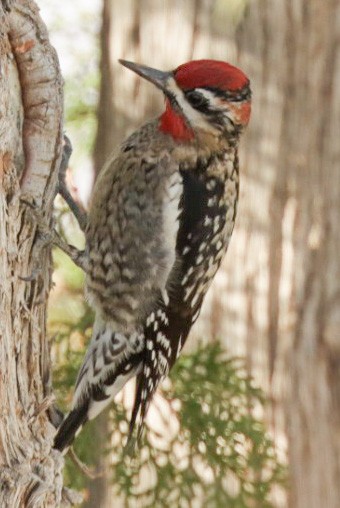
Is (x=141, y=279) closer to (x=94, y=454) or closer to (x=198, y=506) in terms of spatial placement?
(x=94, y=454)

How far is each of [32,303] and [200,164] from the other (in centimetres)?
98

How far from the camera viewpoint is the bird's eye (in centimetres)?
418

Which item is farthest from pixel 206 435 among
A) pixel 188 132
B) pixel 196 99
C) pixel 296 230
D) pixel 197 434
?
pixel 296 230

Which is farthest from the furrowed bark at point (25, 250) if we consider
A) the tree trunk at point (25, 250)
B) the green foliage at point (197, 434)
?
the green foliage at point (197, 434)

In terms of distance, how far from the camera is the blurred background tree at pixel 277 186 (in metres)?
6.02

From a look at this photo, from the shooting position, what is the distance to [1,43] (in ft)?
11.5

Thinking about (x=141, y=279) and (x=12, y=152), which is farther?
(x=141, y=279)

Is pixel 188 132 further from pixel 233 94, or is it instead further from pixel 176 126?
pixel 233 94

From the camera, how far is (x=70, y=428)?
3.86 meters

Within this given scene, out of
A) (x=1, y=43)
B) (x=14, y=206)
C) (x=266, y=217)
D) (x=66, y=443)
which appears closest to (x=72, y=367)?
(x=66, y=443)

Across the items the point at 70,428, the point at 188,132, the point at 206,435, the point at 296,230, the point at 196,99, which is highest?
the point at 196,99

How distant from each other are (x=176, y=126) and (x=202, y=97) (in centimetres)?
16

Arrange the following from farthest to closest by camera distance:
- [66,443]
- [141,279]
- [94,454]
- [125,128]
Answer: [125,128] → [94,454] → [141,279] → [66,443]

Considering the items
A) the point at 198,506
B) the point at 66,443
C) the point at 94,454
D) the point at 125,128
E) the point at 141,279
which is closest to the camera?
the point at 66,443
